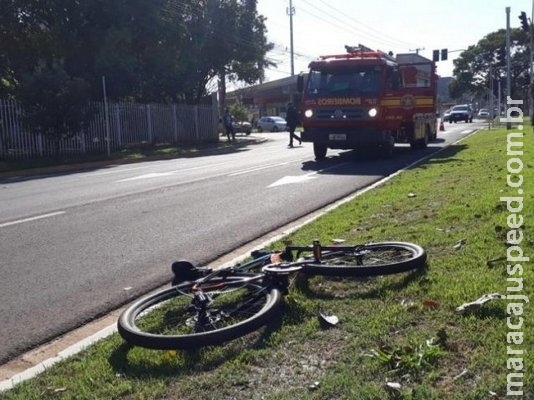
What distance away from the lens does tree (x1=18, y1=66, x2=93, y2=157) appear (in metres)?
22.4

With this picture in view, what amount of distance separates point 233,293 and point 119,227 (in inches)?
177

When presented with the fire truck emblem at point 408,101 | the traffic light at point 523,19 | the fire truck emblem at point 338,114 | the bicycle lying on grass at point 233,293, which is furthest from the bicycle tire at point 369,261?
the traffic light at point 523,19

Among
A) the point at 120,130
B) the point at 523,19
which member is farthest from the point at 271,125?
the point at 523,19

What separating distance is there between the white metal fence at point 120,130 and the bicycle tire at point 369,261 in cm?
2075

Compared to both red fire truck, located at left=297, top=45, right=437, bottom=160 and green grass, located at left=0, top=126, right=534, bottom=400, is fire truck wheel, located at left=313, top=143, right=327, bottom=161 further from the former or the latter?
green grass, located at left=0, top=126, right=534, bottom=400

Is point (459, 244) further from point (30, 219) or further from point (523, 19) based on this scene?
point (523, 19)

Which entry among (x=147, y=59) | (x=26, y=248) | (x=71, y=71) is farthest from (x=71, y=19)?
(x=26, y=248)

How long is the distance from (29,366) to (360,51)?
53.2ft

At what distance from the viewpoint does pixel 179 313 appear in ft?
14.7

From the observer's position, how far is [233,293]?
15.2 feet

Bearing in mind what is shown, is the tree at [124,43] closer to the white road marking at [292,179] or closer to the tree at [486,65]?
the white road marking at [292,179]

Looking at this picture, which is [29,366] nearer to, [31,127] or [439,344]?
[439,344]

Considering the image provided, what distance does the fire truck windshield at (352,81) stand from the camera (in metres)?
17.8

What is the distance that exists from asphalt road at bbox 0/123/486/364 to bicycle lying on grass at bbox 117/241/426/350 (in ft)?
2.68
